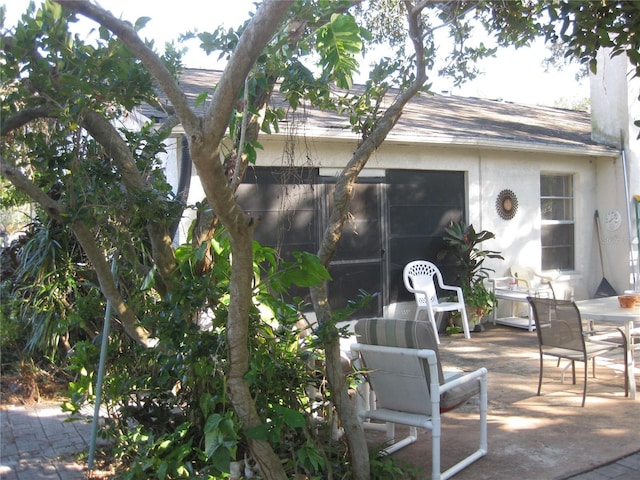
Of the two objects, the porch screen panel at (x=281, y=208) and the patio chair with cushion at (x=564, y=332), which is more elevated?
the porch screen panel at (x=281, y=208)

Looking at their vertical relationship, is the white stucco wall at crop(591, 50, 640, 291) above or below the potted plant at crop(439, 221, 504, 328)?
above

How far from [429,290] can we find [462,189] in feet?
6.22

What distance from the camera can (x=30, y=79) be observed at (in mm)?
4012

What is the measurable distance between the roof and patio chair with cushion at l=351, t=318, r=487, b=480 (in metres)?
3.34

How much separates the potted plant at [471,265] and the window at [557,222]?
6.69 feet

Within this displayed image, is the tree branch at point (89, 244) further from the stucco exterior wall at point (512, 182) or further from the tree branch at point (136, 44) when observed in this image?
the stucco exterior wall at point (512, 182)

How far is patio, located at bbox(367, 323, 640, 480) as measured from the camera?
182 inches

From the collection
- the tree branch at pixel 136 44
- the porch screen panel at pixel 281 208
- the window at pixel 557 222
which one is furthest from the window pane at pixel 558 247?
the tree branch at pixel 136 44

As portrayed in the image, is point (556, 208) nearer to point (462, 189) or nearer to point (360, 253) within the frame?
point (462, 189)

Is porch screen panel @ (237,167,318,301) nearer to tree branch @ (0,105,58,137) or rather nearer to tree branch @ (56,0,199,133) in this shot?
tree branch @ (0,105,58,137)

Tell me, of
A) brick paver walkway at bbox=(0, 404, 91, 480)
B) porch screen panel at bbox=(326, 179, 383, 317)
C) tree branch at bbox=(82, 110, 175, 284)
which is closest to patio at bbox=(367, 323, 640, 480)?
porch screen panel at bbox=(326, 179, 383, 317)

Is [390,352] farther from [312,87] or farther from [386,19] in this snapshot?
[386,19]

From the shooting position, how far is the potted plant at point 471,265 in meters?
9.94

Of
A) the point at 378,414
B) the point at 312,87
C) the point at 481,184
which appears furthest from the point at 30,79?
the point at 481,184
